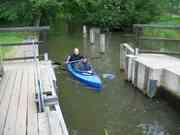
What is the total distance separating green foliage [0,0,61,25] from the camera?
1861cm

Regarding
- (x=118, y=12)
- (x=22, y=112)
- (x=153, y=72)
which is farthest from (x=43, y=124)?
(x=118, y=12)

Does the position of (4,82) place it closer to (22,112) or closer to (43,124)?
(22,112)

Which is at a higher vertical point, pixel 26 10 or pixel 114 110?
pixel 26 10

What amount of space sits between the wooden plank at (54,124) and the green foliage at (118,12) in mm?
18242

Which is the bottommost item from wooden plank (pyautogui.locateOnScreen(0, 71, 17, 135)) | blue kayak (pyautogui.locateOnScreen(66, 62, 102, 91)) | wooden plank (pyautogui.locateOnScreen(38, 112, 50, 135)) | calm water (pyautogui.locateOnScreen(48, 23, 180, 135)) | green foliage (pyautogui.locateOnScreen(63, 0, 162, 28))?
calm water (pyautogui.locateOnScreen(48, 23, 180, 135))

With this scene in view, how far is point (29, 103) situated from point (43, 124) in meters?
1.00

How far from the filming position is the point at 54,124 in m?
4.07

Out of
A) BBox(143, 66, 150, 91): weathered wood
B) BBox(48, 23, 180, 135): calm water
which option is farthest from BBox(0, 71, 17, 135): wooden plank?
BBox(143, 66, 150, 91): weathered wood

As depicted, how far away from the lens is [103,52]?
14766 mm

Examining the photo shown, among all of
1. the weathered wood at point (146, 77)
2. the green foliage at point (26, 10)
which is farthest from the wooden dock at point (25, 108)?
the green foliage at point (26, 10)

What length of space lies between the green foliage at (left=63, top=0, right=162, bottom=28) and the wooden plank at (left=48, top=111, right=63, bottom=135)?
59.8ft

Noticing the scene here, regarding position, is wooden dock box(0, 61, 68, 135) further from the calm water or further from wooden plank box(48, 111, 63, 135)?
the calm water

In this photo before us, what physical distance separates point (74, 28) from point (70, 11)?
3.31 meters

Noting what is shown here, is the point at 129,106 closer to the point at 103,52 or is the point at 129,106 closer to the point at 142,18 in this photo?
the point at 103,52
